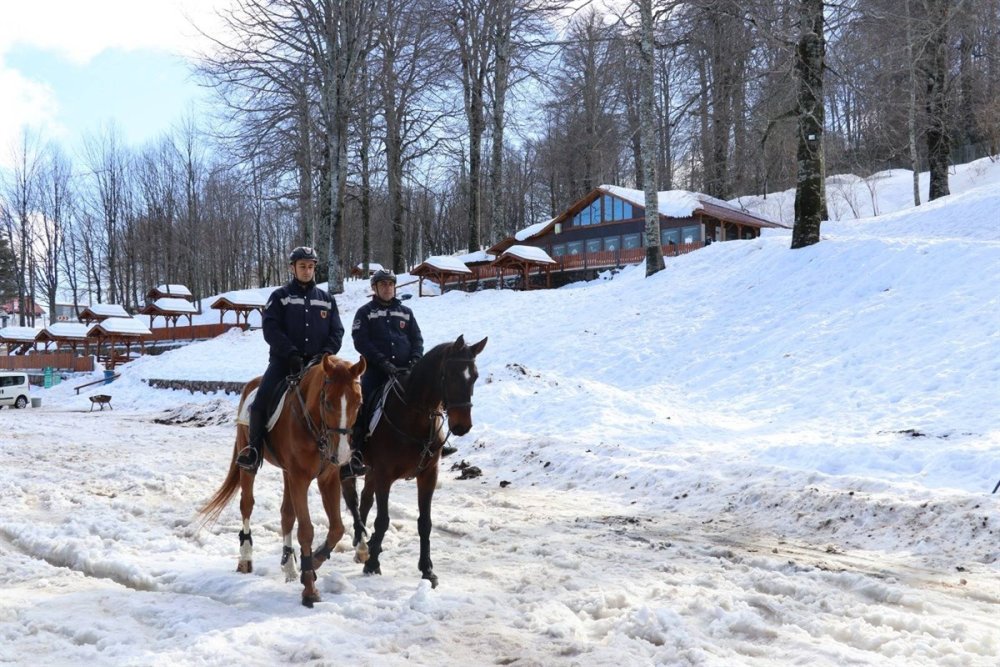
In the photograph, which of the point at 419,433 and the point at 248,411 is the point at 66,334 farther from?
the point at 419,433

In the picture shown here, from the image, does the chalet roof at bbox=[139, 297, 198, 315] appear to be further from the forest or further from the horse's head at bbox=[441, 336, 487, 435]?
the horse's head at bbox=[441, 336, 487, 435]

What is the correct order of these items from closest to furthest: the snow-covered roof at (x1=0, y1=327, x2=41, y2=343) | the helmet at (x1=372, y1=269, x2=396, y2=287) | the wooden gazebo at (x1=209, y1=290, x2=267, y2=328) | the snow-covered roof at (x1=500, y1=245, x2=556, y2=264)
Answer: the helmet at (x1=372, y1=269, x2=396, y2=287), the snow-covered roof at (x1=500, y1=245, x2=556, y2=264), the wooden gazebo at (x1=209, y1=290, x2=267, y2=328), the snow-covered roof at (x1=0, y1=327, x2=41, y2=343)

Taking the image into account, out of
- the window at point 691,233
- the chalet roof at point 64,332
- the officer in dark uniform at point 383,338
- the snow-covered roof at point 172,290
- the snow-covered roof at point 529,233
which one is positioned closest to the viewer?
the officer in dark uniform at point 383,338

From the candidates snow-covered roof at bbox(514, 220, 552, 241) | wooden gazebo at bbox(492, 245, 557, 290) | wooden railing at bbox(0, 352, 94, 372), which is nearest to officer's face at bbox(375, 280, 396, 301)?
wooden gazebo at bbox(492, 245, 557, 290)

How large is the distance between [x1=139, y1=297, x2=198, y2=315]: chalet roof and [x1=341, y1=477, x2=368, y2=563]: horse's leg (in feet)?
150

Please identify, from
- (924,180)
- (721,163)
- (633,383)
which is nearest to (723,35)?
(721,163)

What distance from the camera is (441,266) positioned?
3794 centimetres

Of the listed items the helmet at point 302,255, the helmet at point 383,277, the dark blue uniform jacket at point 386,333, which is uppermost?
the helmet at point 302,255

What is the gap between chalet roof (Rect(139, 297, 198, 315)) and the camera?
1877 inches

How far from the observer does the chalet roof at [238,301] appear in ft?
145

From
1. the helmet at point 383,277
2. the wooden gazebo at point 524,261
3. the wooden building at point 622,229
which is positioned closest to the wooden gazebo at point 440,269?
the wooden gazebo at point 524,261

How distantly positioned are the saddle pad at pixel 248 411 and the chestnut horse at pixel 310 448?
0.04 meters

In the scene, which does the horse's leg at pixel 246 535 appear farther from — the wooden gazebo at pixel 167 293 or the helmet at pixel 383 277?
the wooden gazebo at pixel 167 293

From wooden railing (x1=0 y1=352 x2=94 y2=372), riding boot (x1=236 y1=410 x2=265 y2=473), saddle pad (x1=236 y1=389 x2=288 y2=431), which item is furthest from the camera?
wooden railing (x1=0 y1=352 x2=94 y2=372)
